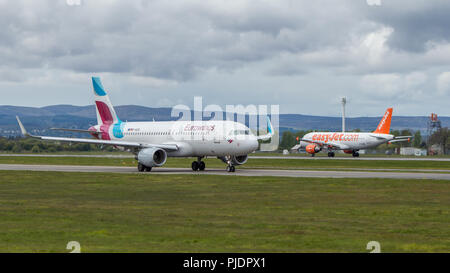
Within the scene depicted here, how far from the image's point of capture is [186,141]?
54688 millimetres

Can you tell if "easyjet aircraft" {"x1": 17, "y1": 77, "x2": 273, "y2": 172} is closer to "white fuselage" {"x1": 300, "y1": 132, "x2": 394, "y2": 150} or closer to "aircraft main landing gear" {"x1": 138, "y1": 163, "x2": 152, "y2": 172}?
"aircraft main landing gear" {"x1": 138, "y1": 163, "x2": 152, "y2": 172}

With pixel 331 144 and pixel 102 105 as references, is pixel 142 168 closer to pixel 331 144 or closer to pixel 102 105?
pixel 102 105

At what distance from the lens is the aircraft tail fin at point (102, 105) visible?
211 feet

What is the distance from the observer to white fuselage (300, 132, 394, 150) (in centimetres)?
10794

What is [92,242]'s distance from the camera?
1581 cm

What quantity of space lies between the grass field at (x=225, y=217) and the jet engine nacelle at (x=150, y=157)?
15.2m

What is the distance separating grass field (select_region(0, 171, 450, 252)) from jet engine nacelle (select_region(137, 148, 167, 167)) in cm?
1518

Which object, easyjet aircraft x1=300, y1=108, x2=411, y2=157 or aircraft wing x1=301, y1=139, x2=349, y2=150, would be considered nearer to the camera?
easyjet aircraft x1=300, y1=108, x2=411, y2=157

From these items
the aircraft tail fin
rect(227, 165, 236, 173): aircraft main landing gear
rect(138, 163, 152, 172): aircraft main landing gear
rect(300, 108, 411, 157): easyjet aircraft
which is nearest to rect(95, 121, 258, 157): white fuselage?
rect(227, 165, 236, 173): aircraft main landing gear

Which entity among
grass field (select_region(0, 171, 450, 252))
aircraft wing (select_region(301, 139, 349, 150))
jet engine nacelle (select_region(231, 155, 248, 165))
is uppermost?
aircraft wing (select_region(301, 139, 349, 150))

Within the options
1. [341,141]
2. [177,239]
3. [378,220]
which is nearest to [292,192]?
[378,220]
